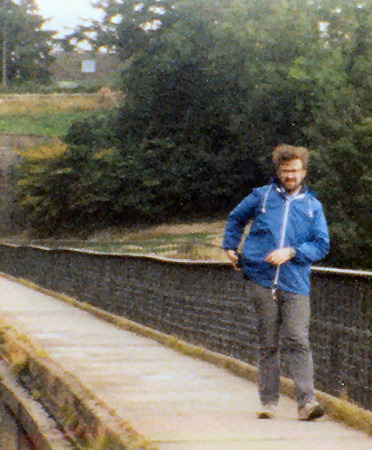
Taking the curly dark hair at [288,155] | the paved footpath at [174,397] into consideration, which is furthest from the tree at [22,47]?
the curly dark hair at [288,155]

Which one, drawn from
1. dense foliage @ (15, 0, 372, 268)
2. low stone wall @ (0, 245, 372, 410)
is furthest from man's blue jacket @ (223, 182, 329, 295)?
dense foliage @ (15, 0, 372, 268)

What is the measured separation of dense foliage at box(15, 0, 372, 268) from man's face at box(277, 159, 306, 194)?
56.7 metres

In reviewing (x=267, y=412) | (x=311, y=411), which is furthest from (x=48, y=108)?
(x=311, y=411)

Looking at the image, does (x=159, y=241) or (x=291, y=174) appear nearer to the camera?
(x=291, y=174)

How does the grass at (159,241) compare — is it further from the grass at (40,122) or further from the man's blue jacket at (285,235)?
the man's blue jacket at (285,235)

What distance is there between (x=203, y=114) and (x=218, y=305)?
191ft

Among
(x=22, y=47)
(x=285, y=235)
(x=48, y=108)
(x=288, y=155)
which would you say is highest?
(x=22, y=47)

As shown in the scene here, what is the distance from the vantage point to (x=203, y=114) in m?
70.1

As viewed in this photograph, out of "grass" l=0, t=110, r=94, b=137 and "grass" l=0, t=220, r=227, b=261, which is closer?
"grass" l=0, t=220, r=227, b=261

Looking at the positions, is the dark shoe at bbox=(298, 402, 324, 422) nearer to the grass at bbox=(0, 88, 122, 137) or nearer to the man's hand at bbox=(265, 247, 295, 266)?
the man's hand at bbox=(265, 247, 295, 266)

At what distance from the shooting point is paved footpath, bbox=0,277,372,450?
7.11 metres

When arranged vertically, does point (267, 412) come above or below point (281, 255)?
below

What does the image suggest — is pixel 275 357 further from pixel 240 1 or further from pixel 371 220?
pixel 240 1

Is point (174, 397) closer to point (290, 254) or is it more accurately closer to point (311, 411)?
point (311, 411)
